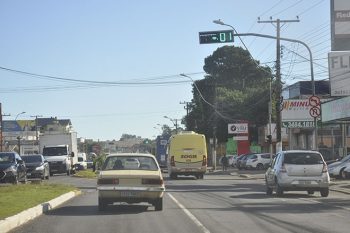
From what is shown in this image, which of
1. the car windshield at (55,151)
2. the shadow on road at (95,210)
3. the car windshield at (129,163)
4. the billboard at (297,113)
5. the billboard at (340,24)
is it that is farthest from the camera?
the billboard at (297,113)

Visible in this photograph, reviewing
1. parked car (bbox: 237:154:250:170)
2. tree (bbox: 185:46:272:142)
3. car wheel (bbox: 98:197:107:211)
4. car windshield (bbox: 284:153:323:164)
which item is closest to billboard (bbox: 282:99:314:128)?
parked car (bbox: 237:154:250:170)

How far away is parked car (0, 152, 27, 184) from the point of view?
1152 inches

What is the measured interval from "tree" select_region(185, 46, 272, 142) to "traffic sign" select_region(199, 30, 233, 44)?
6149cm

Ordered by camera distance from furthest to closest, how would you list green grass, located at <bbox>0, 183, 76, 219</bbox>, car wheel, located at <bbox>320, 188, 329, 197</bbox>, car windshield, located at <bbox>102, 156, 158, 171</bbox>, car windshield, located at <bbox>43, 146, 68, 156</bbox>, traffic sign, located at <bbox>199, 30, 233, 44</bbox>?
car windshield, located at <bbox>43, 146, 68, 156</bbox>
traffic sign, located at <bbox>199, 30, 233, 44</bbox>
car wheel, located at <bbox>320, 188, 329, 197</bbox>
car windshield, located at <bbox>102, 156, 158, 171</bbox>
green grass, located at <bbox>0, 183, 76, 219</bbox>

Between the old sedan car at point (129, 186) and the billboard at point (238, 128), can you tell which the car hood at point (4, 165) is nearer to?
the old sedan car at point (129, 186)

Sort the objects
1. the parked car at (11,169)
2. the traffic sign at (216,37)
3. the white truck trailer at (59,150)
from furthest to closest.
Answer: the white truck trailer at (59,150) < the parked car at (11,169) < the traffic sign at (216,37)

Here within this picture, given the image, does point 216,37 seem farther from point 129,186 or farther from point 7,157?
point 129,186

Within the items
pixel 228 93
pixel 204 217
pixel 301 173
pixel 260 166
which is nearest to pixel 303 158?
pixel 301 173

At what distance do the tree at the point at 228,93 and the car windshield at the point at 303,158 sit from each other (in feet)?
215

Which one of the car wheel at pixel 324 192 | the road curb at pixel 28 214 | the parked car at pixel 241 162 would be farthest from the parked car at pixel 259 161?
the road curb at pixel 28 214

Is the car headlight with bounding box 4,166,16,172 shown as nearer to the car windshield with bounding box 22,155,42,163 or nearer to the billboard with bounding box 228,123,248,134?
the car windshield with bounding box 22,155,42,163

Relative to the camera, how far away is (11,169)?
2945 centimetres

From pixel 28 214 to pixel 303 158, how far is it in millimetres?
11591

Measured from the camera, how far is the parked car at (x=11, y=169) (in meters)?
29.3
